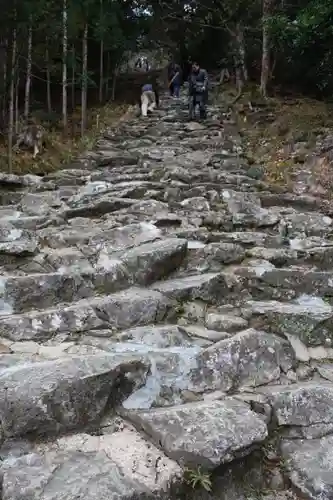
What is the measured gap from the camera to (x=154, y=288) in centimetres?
500

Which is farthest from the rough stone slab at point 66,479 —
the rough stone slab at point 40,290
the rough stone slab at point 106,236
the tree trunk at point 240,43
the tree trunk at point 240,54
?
the tree trunk at point 240,43

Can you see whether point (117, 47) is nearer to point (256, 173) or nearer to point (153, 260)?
point (256, 173)

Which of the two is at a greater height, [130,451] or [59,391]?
[59,391]

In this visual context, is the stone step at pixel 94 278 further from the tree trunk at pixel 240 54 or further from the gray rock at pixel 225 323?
the tree trunk at pixel 240 54

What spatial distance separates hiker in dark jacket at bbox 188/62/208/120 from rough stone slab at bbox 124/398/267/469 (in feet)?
41.4

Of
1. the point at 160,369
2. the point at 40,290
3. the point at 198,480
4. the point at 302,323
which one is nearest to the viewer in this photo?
the point at 198,480

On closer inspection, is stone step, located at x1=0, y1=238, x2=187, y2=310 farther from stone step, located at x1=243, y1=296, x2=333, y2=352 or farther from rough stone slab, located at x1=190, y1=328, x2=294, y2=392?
rough stone slab, located at x1=190, y1=328, x2=294, y2=392

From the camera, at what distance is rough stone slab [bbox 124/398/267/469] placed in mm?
2826

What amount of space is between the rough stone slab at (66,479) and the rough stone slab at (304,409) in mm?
1112

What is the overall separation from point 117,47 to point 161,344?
17.9m

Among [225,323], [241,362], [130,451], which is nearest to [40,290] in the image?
[225,323]

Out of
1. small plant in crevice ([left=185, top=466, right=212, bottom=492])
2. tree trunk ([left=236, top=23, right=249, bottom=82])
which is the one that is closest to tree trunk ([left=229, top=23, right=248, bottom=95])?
tree trunk ([left=236, top=23, right=249, bottom=82])

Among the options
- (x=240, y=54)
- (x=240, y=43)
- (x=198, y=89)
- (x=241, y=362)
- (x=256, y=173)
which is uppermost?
(x=240, y=43)

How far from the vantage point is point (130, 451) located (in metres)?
2.90
